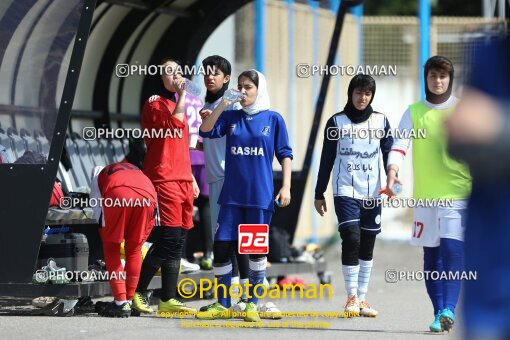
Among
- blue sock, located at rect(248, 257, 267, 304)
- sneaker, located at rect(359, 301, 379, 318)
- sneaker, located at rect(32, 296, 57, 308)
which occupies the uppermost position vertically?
blue sock, located at rect(248, 257, 267, 304)

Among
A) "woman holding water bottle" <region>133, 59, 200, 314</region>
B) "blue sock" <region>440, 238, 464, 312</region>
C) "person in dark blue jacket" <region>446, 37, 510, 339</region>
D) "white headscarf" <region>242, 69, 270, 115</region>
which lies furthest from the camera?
"woman holding water bottle" <region>133, 59, 200, 314</region>

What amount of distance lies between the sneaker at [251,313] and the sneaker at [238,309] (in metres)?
0.10

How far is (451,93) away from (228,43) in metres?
8.38

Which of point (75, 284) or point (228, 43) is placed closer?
point (75, 284)

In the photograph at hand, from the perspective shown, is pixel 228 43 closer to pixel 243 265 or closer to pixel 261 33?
pixel 261 33

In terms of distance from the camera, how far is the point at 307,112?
766 inches

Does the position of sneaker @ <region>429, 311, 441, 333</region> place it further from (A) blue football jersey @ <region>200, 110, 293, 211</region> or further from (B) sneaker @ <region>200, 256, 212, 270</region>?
(B) sneaker @ <region>200, 256, 212, 270</region>

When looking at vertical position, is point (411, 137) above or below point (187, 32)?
Result: below

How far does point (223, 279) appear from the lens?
1011 centimetres

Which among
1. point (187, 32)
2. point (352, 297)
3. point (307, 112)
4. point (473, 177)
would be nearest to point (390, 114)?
point (307, 112)

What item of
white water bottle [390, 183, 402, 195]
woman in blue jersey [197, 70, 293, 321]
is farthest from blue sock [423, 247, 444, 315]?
woman in blue jersey [197, 70, 293, 321]

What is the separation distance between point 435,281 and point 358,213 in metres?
1.16

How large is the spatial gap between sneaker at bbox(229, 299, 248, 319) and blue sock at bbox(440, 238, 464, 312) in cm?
152

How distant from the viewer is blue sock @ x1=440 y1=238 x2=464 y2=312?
30.4ft
